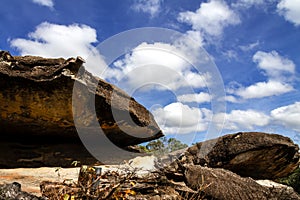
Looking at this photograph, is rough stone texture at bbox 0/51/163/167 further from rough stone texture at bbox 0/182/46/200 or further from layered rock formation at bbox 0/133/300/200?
rough stone texture at bbox 0/182/46/200

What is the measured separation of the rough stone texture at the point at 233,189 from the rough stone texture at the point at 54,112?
3.96m

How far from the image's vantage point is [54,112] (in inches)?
325

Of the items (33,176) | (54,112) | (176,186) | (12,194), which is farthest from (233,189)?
(54,112)

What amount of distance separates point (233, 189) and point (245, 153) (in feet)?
12.7

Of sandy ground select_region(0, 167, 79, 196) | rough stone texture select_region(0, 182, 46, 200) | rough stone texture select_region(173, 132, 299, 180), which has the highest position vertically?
rough stone texture select_region(173, 132, 299, 180)

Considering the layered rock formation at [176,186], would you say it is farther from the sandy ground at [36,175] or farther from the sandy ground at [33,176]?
the sandy ground at [33,176]

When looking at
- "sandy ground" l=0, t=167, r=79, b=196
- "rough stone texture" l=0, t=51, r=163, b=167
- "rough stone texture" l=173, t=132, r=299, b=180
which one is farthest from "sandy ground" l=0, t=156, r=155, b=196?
"rough stone texture" l=173, t=132, r=299, b=180

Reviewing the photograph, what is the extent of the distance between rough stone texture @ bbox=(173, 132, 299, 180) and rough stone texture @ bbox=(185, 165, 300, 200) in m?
3.14

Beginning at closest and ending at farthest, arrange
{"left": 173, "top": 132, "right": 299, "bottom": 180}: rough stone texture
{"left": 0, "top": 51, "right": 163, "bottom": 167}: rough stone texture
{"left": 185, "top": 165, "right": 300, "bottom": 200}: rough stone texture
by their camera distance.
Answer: {"left": 185, "top": 165, "right": 300, "bottom": 200}: rough stone texture, {"left": 0, "top": 51, "right": 163, "bottom": 167}: rough stone texture, {"left": 173, "top": 132, "right": 299, "bottom": 180}: rough stone texture

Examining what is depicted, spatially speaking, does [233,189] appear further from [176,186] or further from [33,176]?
[33,176]

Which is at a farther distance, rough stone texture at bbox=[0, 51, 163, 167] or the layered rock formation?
rough stone texture at bbox=[0, 51, 163, 167]

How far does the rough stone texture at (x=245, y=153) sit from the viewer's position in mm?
8383

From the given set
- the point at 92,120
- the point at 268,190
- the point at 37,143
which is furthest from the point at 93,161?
the point at 268,190

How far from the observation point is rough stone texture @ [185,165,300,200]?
4.56 meters
